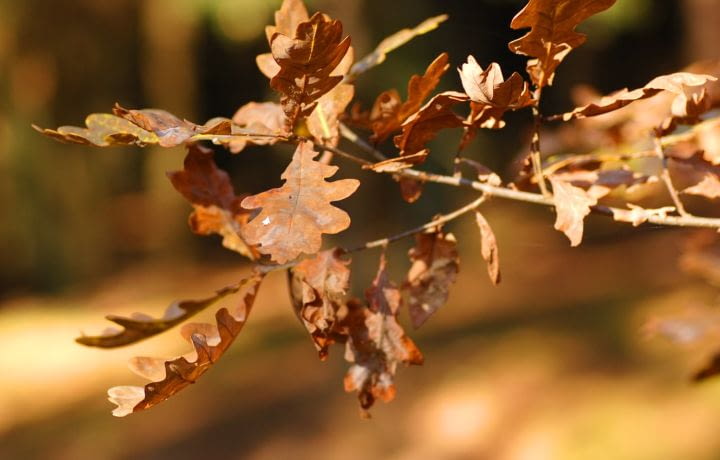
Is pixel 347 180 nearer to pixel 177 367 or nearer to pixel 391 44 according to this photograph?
pixel 177 367

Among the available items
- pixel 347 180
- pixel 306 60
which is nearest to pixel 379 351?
pixel 347 180

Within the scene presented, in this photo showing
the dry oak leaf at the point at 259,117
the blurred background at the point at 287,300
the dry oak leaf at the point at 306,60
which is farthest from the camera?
the blurred background at the point at 287,300

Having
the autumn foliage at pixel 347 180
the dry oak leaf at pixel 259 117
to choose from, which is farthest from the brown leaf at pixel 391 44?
the dry oak leaf at pixel 259 117

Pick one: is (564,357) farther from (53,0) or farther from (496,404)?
(53,0)

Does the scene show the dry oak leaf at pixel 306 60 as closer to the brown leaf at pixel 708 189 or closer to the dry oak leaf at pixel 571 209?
the dry oak leaf at pixel 571 209

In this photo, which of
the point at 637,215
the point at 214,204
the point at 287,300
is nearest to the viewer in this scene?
the point at 637,215

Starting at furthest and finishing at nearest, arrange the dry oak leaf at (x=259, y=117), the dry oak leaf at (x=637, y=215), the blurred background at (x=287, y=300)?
the blurred background at (x=287, y=300) → the dry oak leaf at (x=259, y=117) → the dry oak leaf at (x=637, y=215)
